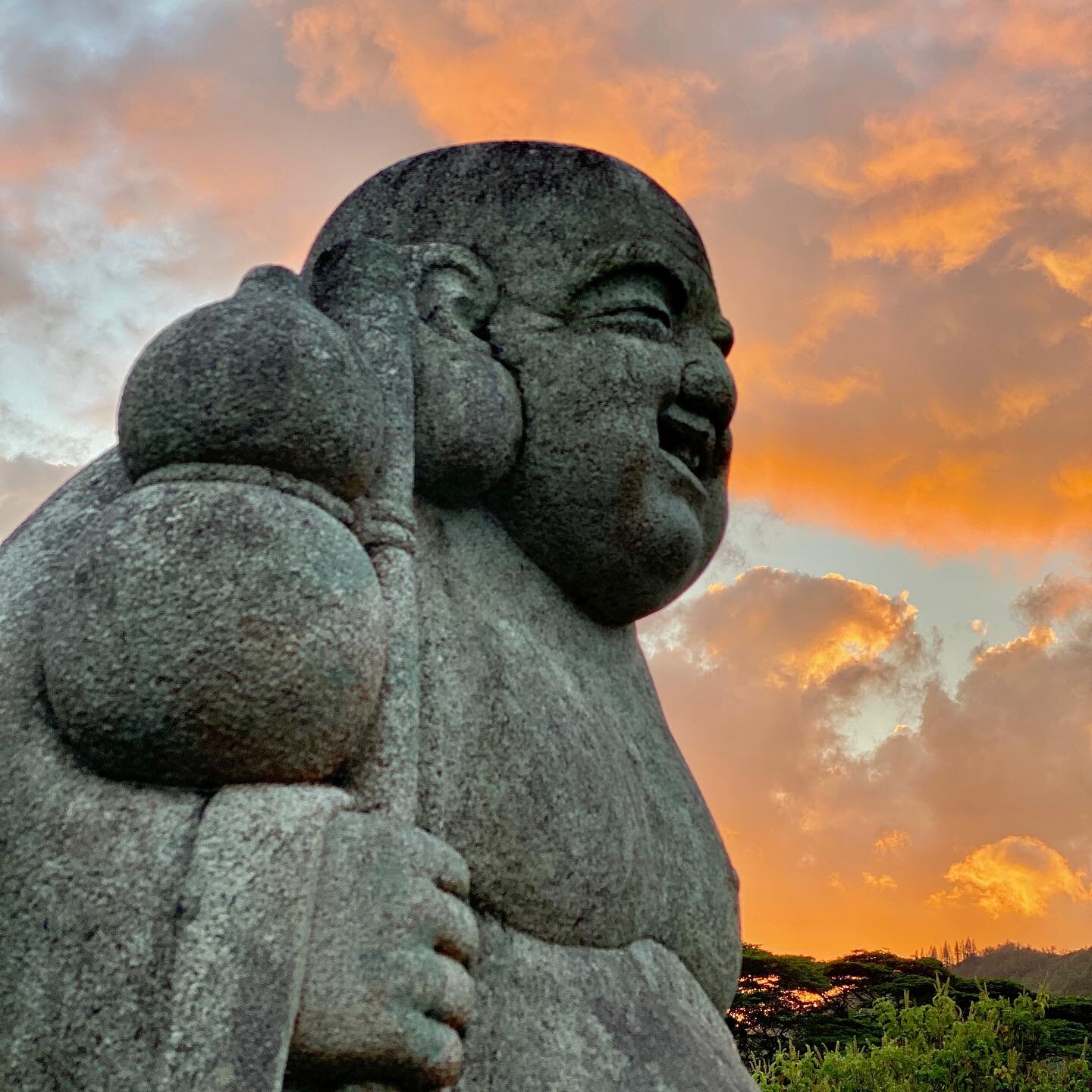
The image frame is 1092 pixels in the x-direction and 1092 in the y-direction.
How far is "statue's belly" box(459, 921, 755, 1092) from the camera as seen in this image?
2.99 meters

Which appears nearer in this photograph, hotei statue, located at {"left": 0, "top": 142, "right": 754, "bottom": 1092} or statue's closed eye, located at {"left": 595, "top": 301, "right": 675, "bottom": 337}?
hotei statue, located at {"left": 0, "top": 142, "right": 754, "bottom": 1092}

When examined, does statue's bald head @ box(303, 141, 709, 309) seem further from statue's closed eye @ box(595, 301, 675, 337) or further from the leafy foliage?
the leafy foliage

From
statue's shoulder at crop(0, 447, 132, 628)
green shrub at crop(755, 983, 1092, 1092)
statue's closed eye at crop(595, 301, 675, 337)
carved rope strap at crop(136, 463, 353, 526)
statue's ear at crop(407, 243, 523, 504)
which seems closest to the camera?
carved rope strap at crop(136, 463, 353, 526)

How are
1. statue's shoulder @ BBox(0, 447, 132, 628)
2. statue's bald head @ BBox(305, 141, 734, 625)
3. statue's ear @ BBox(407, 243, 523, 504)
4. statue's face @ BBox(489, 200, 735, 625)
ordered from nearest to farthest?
statue's shoulder @ BBox(0, 447, 132, 628)
statue's ear @ BBox(407, 243, 523, 504)
statue's bald head @ BBox(305, 141, 734, 625)
statue's face @ BBox(489, 200, 735, 625)

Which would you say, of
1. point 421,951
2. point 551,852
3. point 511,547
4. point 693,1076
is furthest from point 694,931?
point 421,951

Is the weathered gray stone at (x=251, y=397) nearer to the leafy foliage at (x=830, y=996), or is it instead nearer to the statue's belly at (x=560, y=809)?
the statue's belly at (x=560, y=809)

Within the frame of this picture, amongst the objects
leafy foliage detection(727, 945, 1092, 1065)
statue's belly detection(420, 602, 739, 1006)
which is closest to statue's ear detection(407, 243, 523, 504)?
statue's belly detection(420, 602, 739, 1006)

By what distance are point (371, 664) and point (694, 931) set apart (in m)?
1.60

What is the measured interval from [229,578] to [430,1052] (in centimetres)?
100

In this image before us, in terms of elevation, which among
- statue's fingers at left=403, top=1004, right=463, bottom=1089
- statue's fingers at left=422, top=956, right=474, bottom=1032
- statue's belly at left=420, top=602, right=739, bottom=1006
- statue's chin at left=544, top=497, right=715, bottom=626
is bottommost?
statue's fingers at left=403, top=1004, right=463, bottom=1089

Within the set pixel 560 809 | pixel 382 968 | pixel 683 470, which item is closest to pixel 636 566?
pixel 683 470

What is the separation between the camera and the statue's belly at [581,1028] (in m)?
2.99

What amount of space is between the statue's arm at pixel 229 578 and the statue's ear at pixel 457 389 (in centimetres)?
51

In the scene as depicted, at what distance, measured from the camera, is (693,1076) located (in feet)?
10.8
